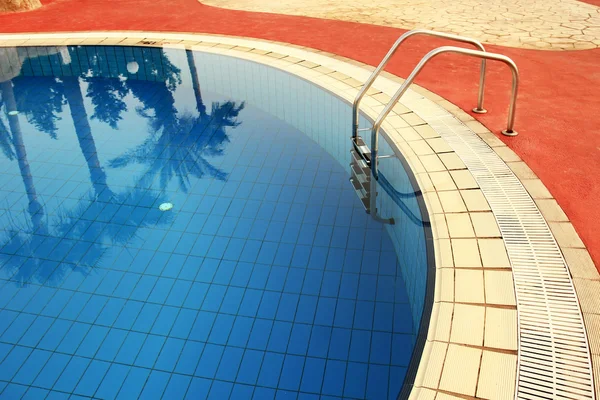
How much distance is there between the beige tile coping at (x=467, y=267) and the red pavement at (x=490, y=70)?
20 cm

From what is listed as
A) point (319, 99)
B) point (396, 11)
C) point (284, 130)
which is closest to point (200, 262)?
point (284, 130)

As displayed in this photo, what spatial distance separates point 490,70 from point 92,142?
5.69 metres

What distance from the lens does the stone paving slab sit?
9.67m

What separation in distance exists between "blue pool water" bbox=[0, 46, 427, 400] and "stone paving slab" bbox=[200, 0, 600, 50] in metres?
3.68

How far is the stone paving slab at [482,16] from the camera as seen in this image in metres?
9.67

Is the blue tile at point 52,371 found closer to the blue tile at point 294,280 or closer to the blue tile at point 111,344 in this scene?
the blue tile at point 111,344

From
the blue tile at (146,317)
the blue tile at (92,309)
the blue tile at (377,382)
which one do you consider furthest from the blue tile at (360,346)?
the blue tile at (92,309)

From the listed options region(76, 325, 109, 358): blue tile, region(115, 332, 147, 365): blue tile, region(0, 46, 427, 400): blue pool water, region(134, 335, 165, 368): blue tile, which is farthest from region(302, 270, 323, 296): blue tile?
region(76, 325, 109, 358): blue tile

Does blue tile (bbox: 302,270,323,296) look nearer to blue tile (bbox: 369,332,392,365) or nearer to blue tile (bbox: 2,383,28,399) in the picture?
blue tile (bbox: 369,332,392,365)

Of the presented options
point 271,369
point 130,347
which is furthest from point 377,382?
point 130,347

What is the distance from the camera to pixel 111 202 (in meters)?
6.50

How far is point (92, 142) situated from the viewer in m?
7.73

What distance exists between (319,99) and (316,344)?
4.27m

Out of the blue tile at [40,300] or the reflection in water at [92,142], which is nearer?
the blue tile at [40,300]
